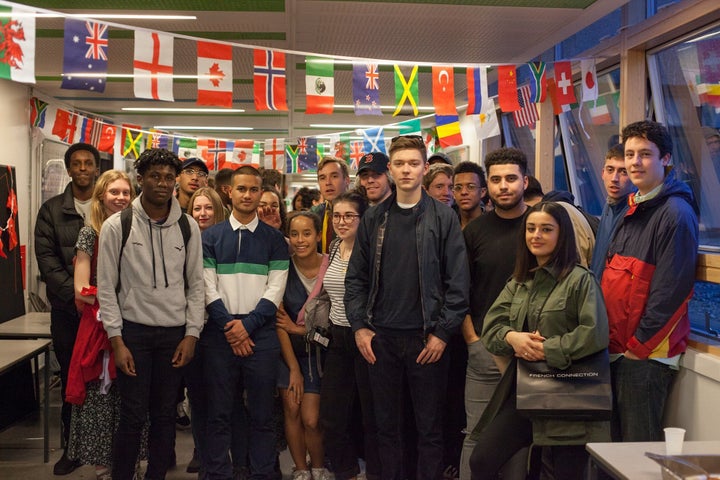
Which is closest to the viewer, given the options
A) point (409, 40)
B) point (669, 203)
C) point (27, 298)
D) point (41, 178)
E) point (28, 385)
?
point (669, 203)

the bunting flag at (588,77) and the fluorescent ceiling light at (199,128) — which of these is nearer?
the bunting flag at (588,77)

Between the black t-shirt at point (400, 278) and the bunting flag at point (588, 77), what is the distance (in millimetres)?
2583

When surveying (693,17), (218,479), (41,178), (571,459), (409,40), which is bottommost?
(218,479)

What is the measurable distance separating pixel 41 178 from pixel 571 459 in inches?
286

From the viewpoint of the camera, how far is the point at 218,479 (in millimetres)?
3449

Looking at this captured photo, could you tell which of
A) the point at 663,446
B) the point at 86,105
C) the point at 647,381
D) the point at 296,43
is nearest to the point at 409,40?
the point at 296,43

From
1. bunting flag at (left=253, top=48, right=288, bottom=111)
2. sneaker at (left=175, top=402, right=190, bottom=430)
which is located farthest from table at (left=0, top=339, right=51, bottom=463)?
bunting flag at (left=253, top=48, right=288, bottom=111)

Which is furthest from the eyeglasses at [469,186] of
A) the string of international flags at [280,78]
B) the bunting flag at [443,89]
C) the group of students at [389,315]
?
the bunting flag at [443,89]

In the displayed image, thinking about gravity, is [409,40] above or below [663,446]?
above

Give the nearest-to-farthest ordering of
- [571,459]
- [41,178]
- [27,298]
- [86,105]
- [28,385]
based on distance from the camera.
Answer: [571,459]
[28,385]
[27,298]
[41,178]
[86,105]

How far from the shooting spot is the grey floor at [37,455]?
4059 millimetres

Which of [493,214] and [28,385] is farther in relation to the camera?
[28,385]

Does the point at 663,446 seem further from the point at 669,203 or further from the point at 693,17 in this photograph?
the point at 693,17

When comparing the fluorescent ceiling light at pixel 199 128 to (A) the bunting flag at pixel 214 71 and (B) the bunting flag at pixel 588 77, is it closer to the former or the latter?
(A) the bunting flag at pixel 214 71
